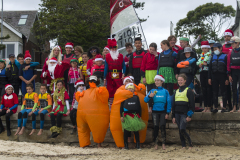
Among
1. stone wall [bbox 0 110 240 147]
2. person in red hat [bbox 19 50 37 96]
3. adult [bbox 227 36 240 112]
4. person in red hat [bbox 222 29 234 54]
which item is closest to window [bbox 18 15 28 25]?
person in red hat [bbox 19 50 37 96]

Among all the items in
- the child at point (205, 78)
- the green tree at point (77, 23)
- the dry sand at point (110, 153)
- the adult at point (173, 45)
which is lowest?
the dry sand at point (110, 153)

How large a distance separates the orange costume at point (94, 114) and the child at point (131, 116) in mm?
481

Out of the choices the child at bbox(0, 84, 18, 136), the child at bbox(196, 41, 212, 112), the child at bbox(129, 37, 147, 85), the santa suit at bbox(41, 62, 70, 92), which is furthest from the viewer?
the santa suit at bbox(41, 62, 70, 92)

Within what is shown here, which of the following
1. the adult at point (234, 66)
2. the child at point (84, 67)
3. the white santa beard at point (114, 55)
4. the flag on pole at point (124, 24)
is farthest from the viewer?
the flag on pole at point (124, 24)

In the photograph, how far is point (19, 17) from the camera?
1142 inches

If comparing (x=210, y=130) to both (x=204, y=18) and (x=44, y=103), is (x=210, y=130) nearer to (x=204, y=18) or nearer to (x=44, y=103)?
(x=44, y=103)

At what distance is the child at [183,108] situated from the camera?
6430 mm

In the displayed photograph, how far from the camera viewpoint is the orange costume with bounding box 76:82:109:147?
674 centimetres

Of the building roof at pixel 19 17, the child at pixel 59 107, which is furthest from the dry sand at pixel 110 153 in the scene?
the building roof at pixel 19 17

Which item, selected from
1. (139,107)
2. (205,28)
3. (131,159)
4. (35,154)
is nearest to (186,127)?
(139,107)

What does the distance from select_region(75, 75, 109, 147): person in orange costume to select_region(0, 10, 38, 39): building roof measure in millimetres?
21650

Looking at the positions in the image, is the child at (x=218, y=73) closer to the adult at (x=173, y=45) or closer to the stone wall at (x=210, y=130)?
the stone wall at (x=210, y=130)

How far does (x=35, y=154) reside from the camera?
20.2 feet

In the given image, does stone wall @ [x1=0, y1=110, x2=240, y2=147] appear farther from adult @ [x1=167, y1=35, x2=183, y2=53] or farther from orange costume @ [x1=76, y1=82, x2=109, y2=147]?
adult @ [x1=167, y1=35, x2=183, y2=53]
